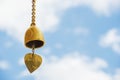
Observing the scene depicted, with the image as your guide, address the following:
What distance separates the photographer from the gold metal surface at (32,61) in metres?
20.7

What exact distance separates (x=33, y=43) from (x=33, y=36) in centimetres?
11

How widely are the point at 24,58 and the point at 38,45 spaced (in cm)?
28

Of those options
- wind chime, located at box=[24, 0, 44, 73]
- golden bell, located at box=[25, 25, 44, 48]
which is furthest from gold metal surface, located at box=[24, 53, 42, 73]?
golden bell, located at box=[25, 25, 44, 48]

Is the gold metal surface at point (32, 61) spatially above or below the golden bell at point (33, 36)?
below

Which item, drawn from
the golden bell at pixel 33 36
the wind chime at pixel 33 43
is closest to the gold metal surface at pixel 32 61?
the wind chime at pixel 33 43

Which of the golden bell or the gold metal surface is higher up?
the golden bell

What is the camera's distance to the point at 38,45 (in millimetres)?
20875

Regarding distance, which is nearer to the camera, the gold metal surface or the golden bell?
the gold metal surface

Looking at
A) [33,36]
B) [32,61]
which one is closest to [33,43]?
[33,36]

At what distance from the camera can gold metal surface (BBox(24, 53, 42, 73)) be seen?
68.0 feet

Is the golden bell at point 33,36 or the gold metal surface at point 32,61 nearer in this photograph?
the gold metal surface at point 32,61

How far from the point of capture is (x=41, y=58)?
20.8 m

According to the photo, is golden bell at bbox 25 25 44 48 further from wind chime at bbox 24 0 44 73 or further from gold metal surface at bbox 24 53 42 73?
gold metal surface at bbox 24 53 42 73

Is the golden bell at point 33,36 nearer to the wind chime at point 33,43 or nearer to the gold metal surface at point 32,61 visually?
the wind chime at point 33,43
